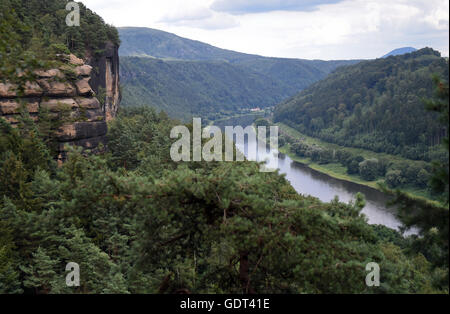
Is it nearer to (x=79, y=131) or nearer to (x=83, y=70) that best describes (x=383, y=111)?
(x=83, y=70)

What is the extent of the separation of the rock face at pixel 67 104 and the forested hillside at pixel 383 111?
71.0 meters

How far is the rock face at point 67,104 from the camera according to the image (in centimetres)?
3373

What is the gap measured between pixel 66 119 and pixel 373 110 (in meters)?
130

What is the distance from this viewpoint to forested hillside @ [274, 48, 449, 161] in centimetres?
11116

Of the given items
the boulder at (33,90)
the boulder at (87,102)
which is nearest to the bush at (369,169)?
the boulder at (87,102)

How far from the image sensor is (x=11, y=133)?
97.4 ft

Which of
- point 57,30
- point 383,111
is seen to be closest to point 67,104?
point 57,30

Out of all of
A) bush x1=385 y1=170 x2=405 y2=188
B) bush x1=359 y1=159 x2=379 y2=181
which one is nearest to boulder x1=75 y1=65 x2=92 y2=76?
bush x1=385 y1=170 x2=405 y2=188

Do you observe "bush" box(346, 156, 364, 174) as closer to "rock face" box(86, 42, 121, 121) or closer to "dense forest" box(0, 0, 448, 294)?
"rock face" box(86, 42, 121, 121)

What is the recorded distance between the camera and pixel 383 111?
13888cm

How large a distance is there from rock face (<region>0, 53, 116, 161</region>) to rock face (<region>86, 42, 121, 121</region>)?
9.39 meters

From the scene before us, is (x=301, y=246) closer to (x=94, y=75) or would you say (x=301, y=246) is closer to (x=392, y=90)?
(x=94, y=75)

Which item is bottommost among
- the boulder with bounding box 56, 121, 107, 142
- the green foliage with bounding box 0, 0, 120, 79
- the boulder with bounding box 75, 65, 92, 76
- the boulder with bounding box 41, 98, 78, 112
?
the boulder with bounding box 56, 121, 107, 142

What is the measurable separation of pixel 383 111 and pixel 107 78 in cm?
11136
